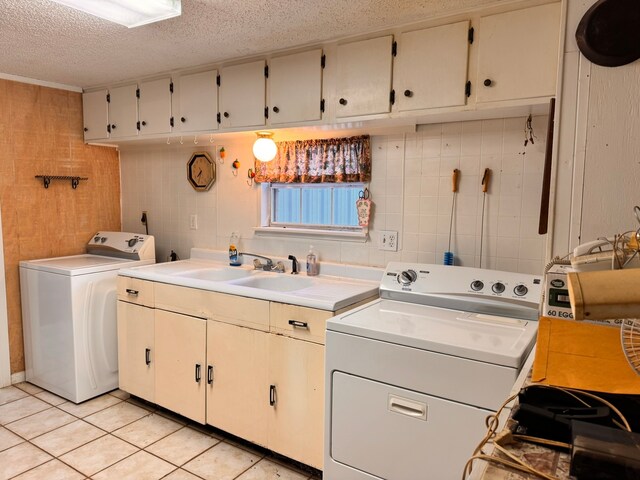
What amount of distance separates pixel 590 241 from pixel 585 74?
0.50 meters

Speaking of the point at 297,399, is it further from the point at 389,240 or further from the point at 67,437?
the point at 67,437

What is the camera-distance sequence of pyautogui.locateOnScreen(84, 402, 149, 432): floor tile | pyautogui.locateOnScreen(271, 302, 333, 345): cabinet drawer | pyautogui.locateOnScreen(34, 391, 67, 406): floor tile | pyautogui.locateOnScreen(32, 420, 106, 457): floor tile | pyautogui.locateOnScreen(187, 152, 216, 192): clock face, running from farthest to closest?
1. pyautogui.locateOnScreen(187, 152, 216, 192): clock face
2. pyautogui.locateOnScreen(34, 391, 67, 406): floor tile
3. pyautogui.locateOnScreen(84, 402, 149, 432): floor tile
4. pyautogui.locateOnScreen(32, 420, 106, 457): floor tile
5. pyautogui.locateOnScreen(271, 302, 333, 345): cabinet drawer

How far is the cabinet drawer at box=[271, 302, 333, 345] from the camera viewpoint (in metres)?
2.07

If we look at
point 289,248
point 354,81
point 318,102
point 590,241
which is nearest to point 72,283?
point 289,248

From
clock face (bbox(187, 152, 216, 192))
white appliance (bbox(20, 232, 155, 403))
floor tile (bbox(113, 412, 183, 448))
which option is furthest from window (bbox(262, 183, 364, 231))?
floor tile (bbox(113, 412, 183, 448))

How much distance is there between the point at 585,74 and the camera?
133 cm

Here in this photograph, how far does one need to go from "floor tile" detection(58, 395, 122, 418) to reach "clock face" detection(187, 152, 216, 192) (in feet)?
5.28

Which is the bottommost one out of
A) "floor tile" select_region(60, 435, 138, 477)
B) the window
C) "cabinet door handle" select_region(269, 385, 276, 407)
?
"floor tile" select_region(60, 435, 138, 477)

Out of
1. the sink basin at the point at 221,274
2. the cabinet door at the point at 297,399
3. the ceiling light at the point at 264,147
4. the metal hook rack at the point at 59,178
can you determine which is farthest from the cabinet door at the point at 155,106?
the cabinet door at the point at 297,399

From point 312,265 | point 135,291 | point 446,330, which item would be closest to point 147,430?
point 135,291

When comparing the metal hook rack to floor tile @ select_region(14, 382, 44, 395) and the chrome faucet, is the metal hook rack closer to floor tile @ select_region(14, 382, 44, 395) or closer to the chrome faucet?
floor tile @ select_region(14, 382, 44, 395)

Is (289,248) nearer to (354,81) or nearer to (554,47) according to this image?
→ (354,81)

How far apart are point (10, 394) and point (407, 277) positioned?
9.56ft

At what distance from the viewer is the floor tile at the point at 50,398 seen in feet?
9.86
